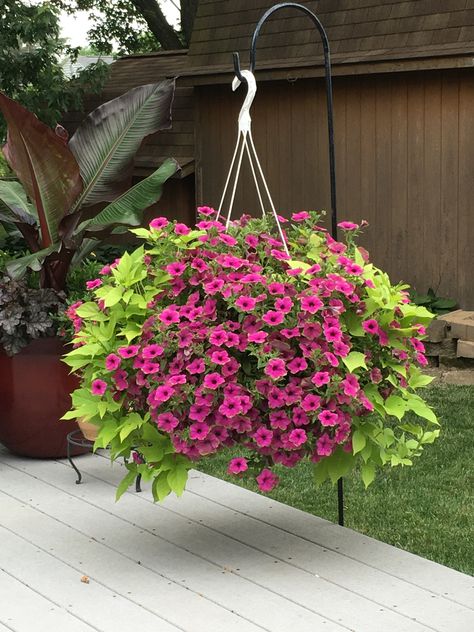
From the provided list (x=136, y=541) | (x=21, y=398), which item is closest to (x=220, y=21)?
(x=21, y=398)

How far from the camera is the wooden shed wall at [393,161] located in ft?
30.3

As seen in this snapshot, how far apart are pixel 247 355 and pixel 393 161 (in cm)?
601

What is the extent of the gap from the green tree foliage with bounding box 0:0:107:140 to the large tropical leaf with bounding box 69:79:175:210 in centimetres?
579

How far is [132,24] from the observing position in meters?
19.1

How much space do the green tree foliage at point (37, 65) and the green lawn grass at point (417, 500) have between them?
21.8ft

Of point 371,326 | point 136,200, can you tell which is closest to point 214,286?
point 371,326

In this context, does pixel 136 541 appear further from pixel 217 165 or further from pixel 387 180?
pixel 217 165

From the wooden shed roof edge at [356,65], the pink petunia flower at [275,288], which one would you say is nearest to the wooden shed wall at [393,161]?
the wooden shed roof edge at [356,65]

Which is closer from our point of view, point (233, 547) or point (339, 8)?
point (233, 547)

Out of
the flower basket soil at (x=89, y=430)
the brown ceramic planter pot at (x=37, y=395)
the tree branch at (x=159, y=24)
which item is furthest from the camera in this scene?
the tree branch at (x=159, y=24)

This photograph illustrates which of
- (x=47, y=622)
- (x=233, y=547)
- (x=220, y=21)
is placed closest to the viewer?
(x=47, y=622)

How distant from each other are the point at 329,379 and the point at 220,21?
804 cm

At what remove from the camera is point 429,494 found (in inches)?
235

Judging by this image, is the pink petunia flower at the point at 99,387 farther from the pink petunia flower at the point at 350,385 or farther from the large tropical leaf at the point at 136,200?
the large tropical leaf at the point at 136,200
